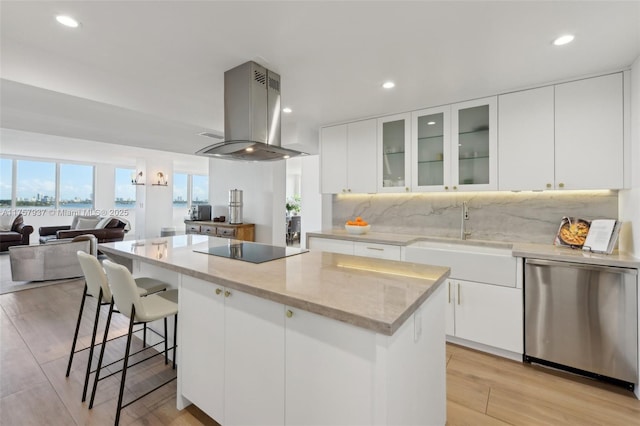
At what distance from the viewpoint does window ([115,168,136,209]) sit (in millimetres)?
9945

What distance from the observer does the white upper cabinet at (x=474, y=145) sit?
2.71m

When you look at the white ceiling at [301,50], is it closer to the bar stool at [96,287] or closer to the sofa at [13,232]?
the bar stool at [96,287]

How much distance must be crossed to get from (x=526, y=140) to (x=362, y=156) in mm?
1654

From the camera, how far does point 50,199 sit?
8664mm

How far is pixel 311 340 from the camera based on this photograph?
113cm

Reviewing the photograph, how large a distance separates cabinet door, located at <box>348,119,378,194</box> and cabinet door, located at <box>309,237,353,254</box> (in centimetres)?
72

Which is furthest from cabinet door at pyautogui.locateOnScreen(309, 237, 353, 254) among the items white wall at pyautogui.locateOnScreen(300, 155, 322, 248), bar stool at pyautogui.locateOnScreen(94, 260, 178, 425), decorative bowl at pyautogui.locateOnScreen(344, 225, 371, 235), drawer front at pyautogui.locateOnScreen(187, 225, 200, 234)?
white wall at pyautogui.locateOnScreen(300, 155, 322, 248)

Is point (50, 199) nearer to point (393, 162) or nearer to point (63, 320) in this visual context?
point (63, 320)

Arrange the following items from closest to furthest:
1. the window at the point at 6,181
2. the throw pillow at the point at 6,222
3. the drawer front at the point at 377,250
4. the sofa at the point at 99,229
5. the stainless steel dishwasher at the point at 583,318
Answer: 1. the stainless steel dishwasher at the point at 583,318
2. the drawer front at the point at 377,250
3. the sofa at the point at 99,229
4. the throw pillow at the point at 6,222
5. the window at the point at 6,181

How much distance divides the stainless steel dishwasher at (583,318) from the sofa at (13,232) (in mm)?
9600

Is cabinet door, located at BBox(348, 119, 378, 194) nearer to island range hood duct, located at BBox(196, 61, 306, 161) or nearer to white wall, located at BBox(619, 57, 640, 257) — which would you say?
island range hood duct, located at BBox(196, 61, 306, 161)

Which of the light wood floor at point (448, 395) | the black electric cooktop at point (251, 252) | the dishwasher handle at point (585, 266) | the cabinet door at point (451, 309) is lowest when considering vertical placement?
the light wood floor at point (448, 395)

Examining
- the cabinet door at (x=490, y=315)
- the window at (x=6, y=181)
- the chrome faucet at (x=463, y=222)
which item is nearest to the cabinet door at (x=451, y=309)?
the cabinet door at (x=490, y=315)

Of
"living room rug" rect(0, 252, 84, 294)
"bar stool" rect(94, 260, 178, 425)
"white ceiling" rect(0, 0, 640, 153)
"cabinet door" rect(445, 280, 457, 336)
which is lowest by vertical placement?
"living room rug" rect(0, 252, 84, 294)
